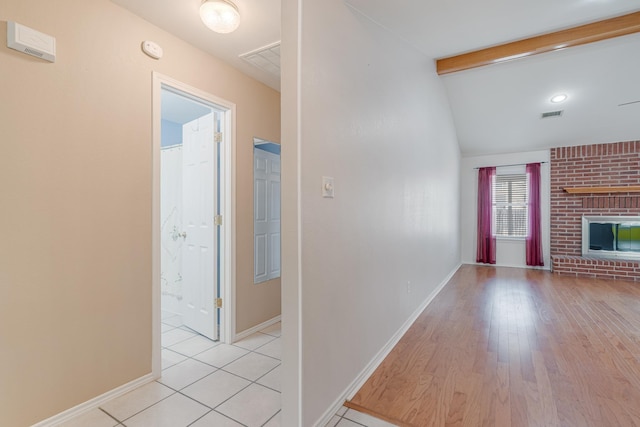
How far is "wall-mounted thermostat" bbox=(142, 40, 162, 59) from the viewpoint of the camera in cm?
198

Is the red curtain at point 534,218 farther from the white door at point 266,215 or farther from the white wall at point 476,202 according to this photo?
the white door at point 266,215

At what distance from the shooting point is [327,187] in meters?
1.64

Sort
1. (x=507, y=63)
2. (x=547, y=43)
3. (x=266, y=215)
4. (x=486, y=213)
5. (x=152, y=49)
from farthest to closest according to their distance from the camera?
(x=486, y=213) < (x=507, y=63) < (x=266, y=215) < (x=547, y=43) < (x=152, y=49)

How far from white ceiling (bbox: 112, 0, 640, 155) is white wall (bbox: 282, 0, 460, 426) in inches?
14.7

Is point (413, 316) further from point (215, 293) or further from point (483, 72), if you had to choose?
point (483, 72)

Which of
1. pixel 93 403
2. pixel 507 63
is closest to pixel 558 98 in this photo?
pixel 507 63

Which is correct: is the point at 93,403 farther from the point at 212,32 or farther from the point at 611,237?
the point at 611,237

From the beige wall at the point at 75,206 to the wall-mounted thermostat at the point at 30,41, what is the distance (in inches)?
1.2

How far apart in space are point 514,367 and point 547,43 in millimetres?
3132

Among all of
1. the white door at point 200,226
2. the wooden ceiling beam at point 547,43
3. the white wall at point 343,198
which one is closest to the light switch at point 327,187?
the white wall at point 343,198

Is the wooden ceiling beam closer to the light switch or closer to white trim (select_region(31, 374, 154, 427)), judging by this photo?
the light switch

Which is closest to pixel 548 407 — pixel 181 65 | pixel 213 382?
pixel 213 382

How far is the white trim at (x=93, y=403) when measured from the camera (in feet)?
5.15

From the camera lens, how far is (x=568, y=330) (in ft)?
9.13
